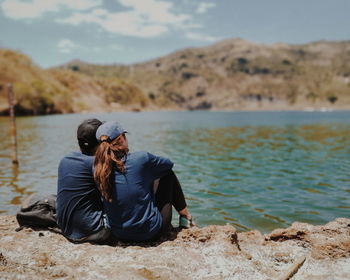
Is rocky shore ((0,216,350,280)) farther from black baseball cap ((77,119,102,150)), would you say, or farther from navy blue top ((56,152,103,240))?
black baseball cap ((77,119,102,150))

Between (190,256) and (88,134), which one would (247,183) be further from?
(88,134)

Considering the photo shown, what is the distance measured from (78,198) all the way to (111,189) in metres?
0.80

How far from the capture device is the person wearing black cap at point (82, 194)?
18.6 ft

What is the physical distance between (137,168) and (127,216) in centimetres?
83

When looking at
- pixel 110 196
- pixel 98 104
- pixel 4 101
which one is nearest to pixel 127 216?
pixel 110 196

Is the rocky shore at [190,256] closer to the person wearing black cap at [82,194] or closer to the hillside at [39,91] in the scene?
the person wearing black cap at [82,194]

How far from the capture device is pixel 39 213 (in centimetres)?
665

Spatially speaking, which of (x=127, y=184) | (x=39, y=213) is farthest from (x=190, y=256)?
(x=39, y=213)

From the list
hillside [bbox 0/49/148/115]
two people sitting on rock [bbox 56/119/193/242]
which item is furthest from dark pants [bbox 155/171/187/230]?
hillside [bbox 0/49/148/115]

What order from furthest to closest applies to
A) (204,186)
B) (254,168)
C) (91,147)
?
(254,168), (204,186), (91,147)

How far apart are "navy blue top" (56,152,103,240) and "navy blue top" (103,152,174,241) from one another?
39cm

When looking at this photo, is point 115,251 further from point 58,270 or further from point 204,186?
point 204,186

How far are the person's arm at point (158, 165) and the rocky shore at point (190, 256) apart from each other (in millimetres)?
1257

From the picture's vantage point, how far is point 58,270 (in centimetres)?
505
